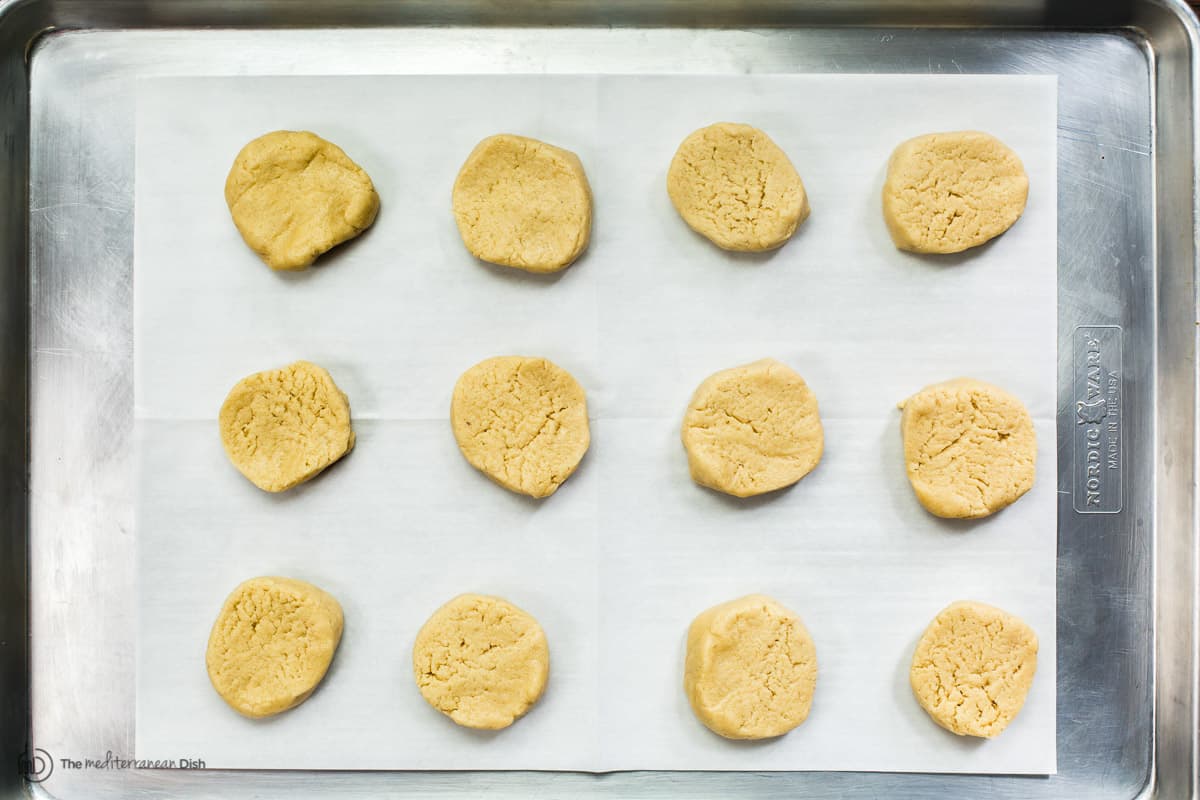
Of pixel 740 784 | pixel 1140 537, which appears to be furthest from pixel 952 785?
pixel 1140 537

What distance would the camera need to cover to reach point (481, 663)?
1.51 metres

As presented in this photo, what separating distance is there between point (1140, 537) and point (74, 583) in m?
2.25

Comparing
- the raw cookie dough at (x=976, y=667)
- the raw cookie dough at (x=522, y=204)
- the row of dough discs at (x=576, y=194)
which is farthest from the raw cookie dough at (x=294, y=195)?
the raw cookie dough at (x=976, y=667)

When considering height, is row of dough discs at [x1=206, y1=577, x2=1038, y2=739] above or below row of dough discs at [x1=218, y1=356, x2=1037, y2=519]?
below

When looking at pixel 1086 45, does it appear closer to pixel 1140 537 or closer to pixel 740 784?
pixel 1140 537

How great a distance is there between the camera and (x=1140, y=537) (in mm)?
1616

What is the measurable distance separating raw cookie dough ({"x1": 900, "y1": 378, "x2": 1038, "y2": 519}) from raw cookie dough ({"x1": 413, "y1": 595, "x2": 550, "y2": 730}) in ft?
2.74

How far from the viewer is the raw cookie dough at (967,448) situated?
4.99 feet

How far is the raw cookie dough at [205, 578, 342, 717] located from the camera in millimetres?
1514

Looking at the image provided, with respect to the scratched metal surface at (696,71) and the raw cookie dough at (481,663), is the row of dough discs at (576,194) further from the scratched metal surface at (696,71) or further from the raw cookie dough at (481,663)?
the raw cookie dough at (481,663)

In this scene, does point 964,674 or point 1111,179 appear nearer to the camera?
point 964,674
